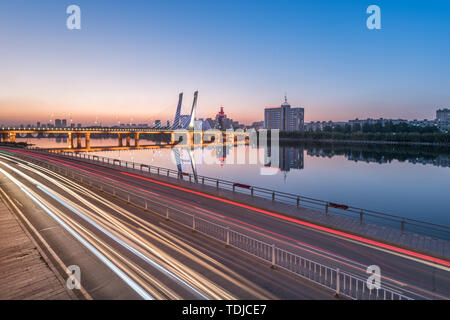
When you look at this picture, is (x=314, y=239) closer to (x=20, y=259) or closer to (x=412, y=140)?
(x=20, y=259)

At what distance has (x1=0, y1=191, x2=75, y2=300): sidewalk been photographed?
27.2ft

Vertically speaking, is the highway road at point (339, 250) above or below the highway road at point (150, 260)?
below

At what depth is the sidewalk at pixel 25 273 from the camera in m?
8.29

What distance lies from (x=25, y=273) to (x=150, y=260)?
4591 millimetres

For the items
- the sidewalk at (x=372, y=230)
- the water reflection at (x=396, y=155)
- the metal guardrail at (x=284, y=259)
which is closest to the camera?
the metal guardrail at (x=284, y=259)

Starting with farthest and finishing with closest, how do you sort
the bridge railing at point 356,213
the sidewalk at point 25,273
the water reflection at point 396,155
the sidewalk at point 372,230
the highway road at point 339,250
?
the water reflection at point 396,155
the bridge railing at point 356,213
the sidewalk at point 372,230
the highway road at point 339,250
the sidewalk at point 25,273

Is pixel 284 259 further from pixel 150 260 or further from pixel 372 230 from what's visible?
pixel 372 230

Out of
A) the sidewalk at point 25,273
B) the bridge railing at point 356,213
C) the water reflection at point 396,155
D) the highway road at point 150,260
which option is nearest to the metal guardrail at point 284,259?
the highway road at point 150,260

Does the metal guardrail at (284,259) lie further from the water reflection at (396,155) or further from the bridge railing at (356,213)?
the water reflection at (396,155)

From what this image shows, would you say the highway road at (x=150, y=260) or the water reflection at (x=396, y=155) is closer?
the highway road at (x=150, y=260)

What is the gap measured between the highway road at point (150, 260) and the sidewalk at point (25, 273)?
0.77m

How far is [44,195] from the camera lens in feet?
72.1
